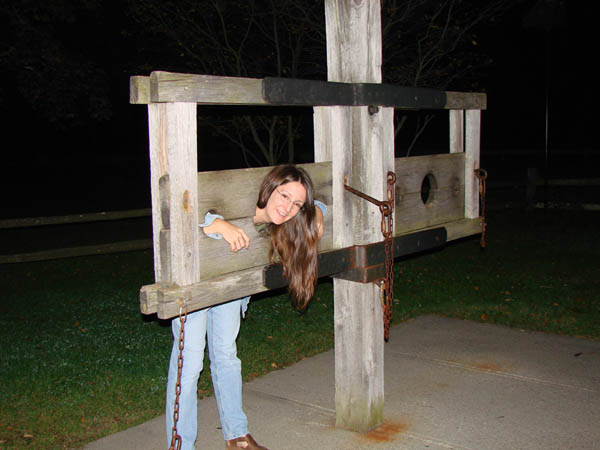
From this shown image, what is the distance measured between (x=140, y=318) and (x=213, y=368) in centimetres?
340

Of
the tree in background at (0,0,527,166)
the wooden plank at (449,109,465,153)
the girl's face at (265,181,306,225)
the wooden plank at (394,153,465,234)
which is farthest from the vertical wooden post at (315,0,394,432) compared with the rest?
the tree in background at (0,0,527,166)

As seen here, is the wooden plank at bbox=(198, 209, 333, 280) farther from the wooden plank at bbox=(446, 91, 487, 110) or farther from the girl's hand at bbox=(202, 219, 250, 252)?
the wooden plank at bbox=(446, 91, 487, 110)

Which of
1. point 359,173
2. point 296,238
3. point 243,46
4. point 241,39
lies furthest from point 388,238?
point 241,39

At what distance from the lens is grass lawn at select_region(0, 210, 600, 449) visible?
466 centimetres

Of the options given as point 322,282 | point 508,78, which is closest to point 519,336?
point 322,282

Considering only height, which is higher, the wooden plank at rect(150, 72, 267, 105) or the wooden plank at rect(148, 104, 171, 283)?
the wooden plank at rect(150, 72, 267, 105)

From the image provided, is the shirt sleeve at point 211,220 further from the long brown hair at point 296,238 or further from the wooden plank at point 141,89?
the wooden plank at point 141,89

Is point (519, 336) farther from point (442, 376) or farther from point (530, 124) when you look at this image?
point (530, 124)

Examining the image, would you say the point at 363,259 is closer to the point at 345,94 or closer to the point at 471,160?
the point at 345,94

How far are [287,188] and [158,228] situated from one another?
678mm

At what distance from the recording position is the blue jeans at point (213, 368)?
3.48 m

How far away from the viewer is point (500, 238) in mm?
11219

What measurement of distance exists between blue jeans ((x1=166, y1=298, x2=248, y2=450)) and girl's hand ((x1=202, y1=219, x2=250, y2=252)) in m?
0.54

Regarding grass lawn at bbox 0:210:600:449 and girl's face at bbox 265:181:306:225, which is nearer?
girl's face at bbox 265:181:306:225
